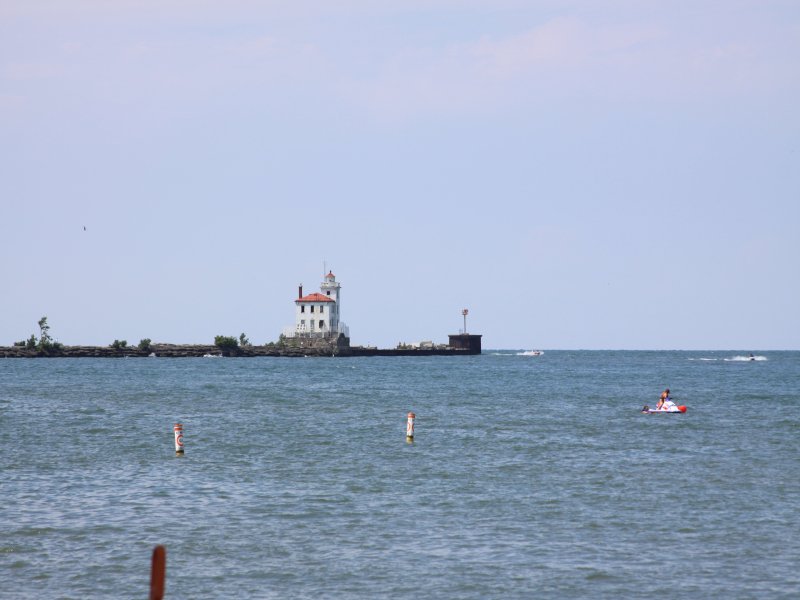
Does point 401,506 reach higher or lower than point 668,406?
lower

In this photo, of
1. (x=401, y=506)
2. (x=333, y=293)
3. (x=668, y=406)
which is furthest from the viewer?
(x=333, y=293)

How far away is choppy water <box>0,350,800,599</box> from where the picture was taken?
68.2ft

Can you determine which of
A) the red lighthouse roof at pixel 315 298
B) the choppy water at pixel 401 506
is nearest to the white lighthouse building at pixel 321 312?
the red lighthouse roof at pixel 315 298

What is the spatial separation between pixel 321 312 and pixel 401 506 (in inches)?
6264

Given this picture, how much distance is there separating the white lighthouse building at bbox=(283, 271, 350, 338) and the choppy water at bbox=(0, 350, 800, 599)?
123380 millimetres

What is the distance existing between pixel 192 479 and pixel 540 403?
4331 cm

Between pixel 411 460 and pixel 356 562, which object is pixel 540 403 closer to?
pixel 411 460

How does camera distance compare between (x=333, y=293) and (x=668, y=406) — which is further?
(x=333, y=293)

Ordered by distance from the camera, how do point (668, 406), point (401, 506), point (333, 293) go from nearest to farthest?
point (401, 506) < point (668, 406) < point (333, 293)

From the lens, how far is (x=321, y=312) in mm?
187250

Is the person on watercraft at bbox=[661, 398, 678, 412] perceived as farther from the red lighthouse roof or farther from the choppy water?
the red lighthouse roof

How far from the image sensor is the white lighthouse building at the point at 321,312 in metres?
184

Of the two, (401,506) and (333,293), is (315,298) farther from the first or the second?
(401,506)

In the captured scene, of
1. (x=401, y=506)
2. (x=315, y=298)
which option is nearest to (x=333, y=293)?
(x=315, y=298)
